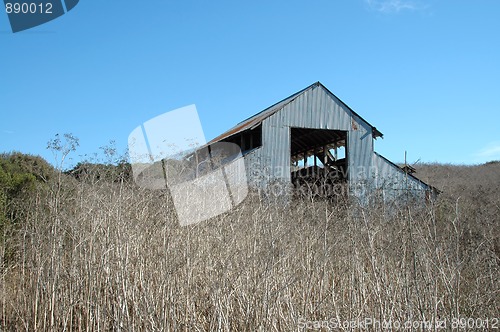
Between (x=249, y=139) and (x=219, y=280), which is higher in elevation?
(x=249, y=139)

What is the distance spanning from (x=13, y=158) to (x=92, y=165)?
444 cm

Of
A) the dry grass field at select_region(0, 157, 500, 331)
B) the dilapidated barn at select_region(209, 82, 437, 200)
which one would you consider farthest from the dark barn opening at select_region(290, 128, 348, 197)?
the dry grass field at select_region(0, 157, 500, 331)

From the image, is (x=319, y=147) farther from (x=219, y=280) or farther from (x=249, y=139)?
(x=219, y=280)

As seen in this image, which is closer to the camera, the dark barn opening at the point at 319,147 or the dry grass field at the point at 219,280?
the dry grass field at the point at 219,280

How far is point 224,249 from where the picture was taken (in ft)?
15.8

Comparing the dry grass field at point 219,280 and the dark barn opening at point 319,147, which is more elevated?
the dark barn opening at point 319,147

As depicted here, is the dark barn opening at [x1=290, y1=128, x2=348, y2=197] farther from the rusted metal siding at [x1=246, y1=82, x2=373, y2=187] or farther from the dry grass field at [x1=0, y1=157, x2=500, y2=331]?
the dry grass field at [x1=0, y1=157, x2=500, y2=331]

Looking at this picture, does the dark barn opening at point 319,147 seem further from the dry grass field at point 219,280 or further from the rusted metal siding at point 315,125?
the dry grass field at point 219,280

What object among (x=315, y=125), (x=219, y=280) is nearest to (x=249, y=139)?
(x=315, y=125)

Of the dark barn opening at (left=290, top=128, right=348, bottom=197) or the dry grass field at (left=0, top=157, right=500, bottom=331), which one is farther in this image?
the dark barn opening at (left=290, top=128, right=348, bottom=197)

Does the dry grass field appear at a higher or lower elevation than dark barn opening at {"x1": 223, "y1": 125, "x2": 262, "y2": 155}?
lower

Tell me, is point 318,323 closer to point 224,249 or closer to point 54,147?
point 224,249

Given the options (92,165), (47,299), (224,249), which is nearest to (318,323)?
(224,249)

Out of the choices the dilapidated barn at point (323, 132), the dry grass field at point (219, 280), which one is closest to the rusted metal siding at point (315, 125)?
the dilapidated barn at point (323, 132)
